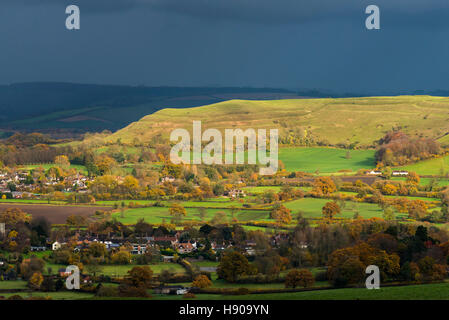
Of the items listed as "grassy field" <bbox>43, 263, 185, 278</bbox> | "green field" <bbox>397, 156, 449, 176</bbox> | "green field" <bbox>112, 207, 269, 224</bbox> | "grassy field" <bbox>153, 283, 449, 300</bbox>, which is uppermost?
"green field" <bbox>397, 156, 449, 176</bbox>

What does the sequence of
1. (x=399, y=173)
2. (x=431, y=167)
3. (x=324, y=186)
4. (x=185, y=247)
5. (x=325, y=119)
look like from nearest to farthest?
(x=185, y=247)
(x=324, y=186)
(x=399, y=173)
(x=431, y=167)
(x=325, y=119)

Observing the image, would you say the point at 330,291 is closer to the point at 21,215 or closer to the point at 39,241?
the point at 39,241

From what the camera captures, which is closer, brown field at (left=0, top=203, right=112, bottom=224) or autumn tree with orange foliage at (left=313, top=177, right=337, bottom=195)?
brown field at (left=0, top=203, right=112, bottom=224)

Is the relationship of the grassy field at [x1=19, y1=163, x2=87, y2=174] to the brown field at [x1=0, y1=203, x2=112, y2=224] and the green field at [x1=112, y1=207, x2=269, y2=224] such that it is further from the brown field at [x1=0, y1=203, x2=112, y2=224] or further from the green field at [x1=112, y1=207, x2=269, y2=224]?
the green field at [x1=112, y1=207, x2=269, y2=224]

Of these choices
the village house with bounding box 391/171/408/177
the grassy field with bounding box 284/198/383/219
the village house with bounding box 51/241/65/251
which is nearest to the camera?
the village house with bounding box 51/241/65/251

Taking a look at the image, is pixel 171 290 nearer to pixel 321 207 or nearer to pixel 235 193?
pixel 321 207

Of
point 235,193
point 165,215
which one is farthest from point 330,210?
point 235,193

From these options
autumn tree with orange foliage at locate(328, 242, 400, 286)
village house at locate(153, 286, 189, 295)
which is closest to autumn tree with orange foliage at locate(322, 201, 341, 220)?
autumn tree with orange foliage at locate(328, 242, 400, 286)
